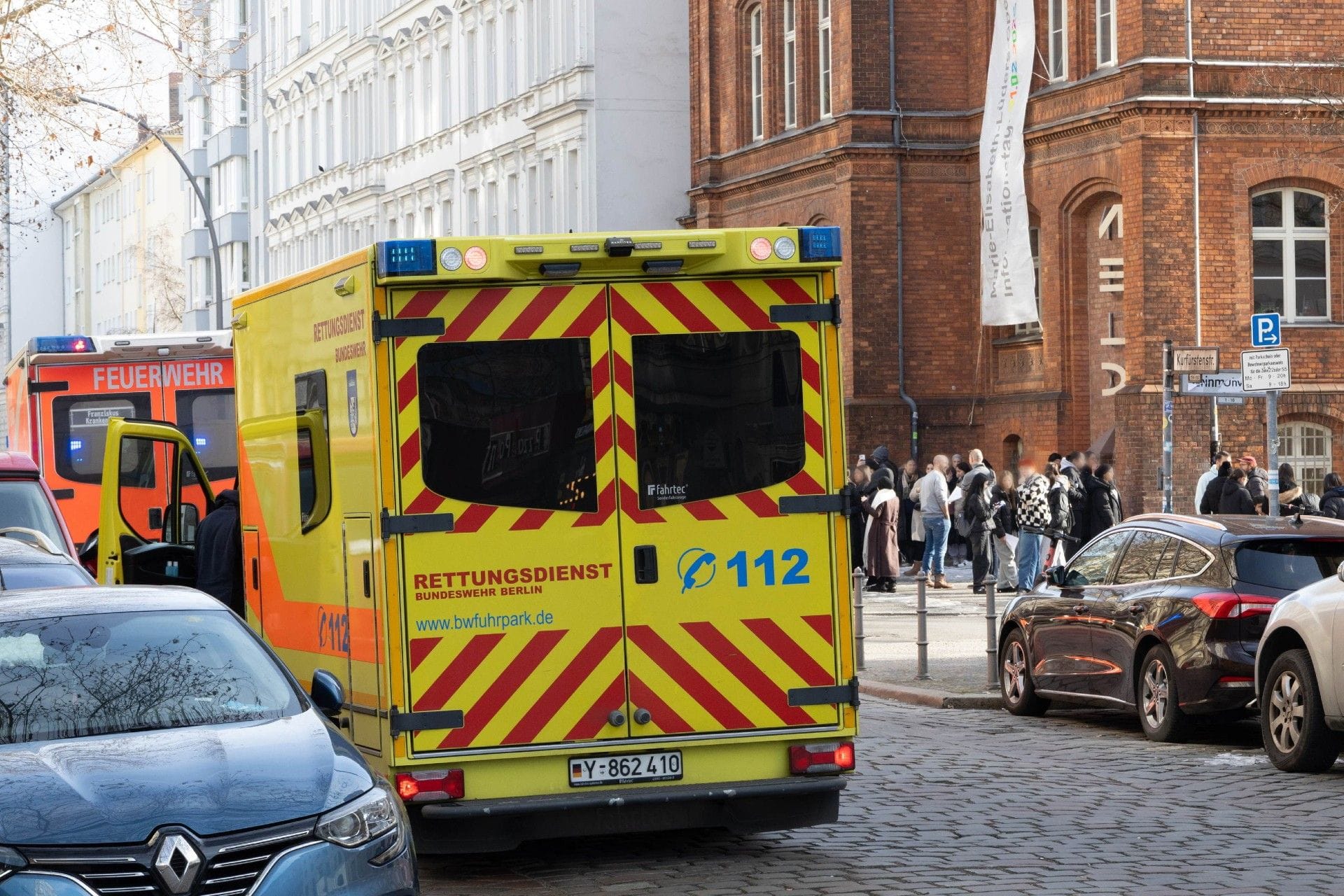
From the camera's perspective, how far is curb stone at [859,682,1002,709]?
53.9 ft

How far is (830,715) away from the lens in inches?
367

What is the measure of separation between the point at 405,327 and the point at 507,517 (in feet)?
3.05

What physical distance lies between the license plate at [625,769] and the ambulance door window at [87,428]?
12.5m

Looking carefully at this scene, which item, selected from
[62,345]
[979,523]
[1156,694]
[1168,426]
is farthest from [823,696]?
[979,523]

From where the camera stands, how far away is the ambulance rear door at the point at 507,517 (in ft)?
29.4

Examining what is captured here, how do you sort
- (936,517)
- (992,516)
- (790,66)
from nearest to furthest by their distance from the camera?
(992,516) < (936,517) < (790,66)

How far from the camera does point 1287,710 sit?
1227 cm

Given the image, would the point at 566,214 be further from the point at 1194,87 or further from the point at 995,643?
the point at 995,643

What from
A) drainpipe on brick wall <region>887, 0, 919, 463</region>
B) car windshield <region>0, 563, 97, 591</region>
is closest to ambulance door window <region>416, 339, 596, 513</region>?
car windshield <region>0, 563, 97, 591</region>

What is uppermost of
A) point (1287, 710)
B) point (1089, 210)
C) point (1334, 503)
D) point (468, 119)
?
point (468, 119)

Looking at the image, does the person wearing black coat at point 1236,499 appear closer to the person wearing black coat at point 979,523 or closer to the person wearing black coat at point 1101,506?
the person wearing black coat at point 1101,506

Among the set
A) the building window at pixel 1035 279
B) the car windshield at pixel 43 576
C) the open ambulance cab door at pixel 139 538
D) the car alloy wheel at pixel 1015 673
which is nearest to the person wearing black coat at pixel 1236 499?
the car alloy wheel at pixel 1015 673

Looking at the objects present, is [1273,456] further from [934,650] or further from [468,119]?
[468,119]

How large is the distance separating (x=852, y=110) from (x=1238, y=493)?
15.2 meters
